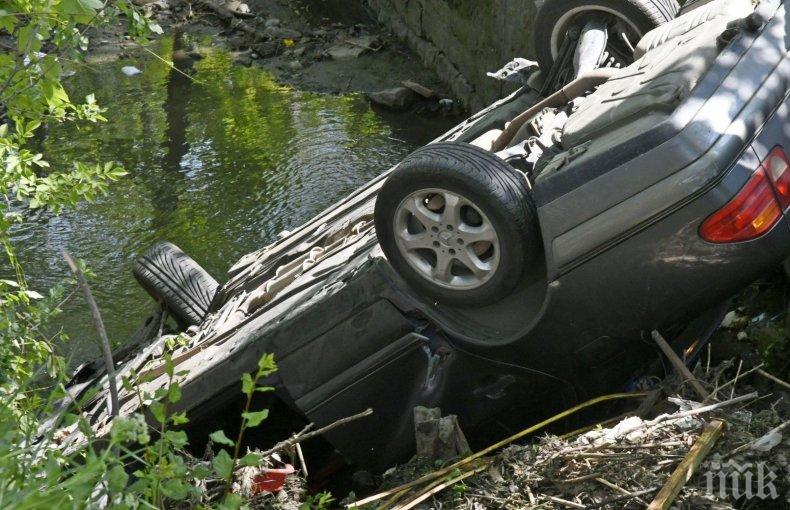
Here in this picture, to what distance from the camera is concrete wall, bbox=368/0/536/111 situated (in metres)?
9.27

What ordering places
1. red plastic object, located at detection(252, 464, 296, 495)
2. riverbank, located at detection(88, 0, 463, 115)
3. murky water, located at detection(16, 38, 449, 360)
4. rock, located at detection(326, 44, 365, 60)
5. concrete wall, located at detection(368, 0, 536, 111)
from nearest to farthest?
red plastic object, located at detection(252, 464, 296, 495) < murky water, located at detection(16, 38, 449, 360) < concrete wall, located at detection(368, 0, 536, 111) < riverbank, located at detection(88, 0, 463, 115) < rock, located at detection(326, 44, 365, 60)

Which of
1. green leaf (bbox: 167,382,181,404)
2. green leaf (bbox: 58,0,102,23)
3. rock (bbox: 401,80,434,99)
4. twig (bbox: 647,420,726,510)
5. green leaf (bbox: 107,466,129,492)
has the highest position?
rock (bbox: 401,80,434,99)

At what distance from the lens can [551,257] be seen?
3482 mm

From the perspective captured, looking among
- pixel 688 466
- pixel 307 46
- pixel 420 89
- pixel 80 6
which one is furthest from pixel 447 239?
pixel 307 46

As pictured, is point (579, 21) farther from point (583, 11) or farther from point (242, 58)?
point (242, 58)

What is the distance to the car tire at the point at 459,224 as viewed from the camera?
3520mm

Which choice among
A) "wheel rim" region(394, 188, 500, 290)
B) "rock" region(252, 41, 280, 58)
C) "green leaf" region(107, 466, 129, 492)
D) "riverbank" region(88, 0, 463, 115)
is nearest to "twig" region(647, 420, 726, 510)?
"wheel rim" region(394, 188, 500, 290)

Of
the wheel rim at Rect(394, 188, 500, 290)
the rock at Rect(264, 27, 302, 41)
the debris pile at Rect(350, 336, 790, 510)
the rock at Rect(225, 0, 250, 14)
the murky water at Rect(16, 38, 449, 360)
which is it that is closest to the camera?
the debris pile at Rect(350, 336, 790, 510)

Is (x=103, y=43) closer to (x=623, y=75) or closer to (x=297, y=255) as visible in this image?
(x=297, y=255)

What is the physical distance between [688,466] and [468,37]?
8.41m

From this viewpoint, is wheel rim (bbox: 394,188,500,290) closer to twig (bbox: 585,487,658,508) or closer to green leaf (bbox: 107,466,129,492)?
twig (bbox: 585,487,658,508)

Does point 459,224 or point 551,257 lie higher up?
point 459,224

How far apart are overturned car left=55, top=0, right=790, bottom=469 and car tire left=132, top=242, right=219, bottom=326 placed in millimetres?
1458

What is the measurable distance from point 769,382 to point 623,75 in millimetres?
1370
